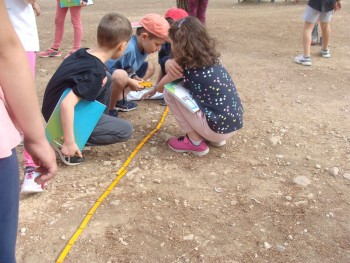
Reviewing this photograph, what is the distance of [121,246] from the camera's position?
2076 millimetres

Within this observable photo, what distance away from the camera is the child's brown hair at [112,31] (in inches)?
105

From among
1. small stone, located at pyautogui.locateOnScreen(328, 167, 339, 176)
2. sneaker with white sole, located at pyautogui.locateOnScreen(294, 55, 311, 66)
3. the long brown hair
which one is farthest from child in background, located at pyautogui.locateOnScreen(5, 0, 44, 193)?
sneaker with white sole, located at pyautogui.locateOnScreen(294, 55, 311, 66)

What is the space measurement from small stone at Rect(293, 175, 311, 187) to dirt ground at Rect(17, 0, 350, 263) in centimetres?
2

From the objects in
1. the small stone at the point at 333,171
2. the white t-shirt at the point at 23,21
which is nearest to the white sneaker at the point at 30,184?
the white t-shirt at the point at 23,21

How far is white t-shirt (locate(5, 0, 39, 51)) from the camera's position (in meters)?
2.38

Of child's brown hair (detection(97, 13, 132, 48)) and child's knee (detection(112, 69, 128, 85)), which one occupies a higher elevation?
child's brown hair (detection(97, 13, 132, 48))

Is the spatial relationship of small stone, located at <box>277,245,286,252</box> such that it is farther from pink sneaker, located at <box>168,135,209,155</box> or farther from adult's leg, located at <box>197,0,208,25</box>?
adult's leg, located at <box>197,0,208,25</box>

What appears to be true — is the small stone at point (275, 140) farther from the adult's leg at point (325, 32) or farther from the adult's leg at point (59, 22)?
the adult's leg at point (59, 22)

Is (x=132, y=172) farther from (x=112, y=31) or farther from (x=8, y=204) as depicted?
(x=8, y=204)

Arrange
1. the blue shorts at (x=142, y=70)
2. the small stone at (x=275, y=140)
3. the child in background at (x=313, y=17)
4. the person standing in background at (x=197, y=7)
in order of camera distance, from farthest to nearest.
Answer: the person standing in background at (x=197, y=7), the child in background at (x=313, y=17), the blue shorts at (x=142, y=70), the small stone at (x=275, y=140)

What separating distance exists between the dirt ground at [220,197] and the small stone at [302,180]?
0.07ft

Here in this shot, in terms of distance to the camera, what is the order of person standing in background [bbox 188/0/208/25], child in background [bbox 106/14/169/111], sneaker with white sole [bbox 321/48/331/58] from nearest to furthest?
1. child in background [bbox 106/14/169/111]
2. sneaker with white sole [bbox 321/48/331/58]
3. person standing in background [bbox 188/0/208/25]

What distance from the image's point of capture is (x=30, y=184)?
2.47m

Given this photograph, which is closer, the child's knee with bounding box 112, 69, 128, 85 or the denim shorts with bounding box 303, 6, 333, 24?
the child's knee with bounding box 112, 69, 128, 85
